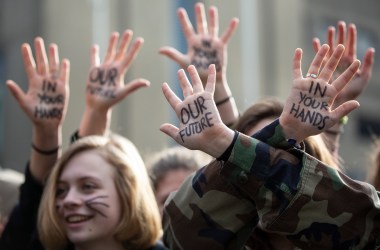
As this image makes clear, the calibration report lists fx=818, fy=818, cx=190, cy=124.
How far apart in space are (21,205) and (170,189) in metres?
0.76

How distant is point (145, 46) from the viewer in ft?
50.4

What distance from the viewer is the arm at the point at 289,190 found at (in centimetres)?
213

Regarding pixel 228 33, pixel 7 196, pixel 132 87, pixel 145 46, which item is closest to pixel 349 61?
pixel 228 33

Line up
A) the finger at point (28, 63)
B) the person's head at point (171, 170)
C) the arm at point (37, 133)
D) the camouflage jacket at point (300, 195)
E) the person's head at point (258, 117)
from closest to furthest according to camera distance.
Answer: the camouflage jacket at point (300, 195) → the person's head at point (258, 117) → the arm at point (37, 133) → the finger at point (28, 63) → the person's head at point (171, 170)

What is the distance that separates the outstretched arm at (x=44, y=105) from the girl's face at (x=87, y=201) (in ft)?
0.55

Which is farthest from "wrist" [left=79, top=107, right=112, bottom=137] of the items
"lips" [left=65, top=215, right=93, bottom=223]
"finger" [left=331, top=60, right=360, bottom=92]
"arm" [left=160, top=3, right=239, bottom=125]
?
"finger" [left=331, top=60, right=360, bottom=92]

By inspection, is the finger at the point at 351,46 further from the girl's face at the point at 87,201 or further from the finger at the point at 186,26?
the girl's face at the point at 87,201

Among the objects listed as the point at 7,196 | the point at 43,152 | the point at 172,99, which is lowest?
the point at 7,196

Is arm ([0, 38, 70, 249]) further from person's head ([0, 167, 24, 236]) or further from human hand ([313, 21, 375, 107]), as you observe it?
human hand ([313, 21, 375, 107])

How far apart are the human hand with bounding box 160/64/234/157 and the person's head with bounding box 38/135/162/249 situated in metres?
0.80

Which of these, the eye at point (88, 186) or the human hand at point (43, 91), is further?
→ the human hand at point (43, 91)

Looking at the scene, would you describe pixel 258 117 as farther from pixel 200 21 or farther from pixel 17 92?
pixel 17 92

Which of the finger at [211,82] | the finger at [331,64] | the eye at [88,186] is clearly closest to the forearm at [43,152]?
the eye at [88,186]

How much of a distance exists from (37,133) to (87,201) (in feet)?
1.31
